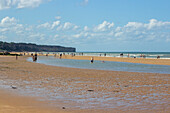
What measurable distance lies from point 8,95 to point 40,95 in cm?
136

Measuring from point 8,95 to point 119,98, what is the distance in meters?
4.80

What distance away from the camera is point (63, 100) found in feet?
29.1

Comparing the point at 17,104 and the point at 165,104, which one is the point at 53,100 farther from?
the point at 165,104

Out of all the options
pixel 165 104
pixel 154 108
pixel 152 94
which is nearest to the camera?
pixel 154 108

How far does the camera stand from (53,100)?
8.83 m

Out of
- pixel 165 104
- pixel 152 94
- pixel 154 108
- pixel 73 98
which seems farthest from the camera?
pixel 152 94

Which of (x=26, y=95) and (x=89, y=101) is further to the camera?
(x=26, y=95)

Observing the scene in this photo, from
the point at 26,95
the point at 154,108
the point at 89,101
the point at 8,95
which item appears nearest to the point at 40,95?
the point at 26,95

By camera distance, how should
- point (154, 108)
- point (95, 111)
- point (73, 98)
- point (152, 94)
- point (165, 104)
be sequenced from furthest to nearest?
point (152, 94) → point (73, 98) → point (165, 104) → point (154, 108) → point (95, 111)

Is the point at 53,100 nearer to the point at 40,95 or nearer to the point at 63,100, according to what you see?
the point at 63,100

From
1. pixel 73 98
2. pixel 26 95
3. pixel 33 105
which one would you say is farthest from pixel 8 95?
pixel 73 98

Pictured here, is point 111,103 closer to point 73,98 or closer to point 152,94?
point 73,98

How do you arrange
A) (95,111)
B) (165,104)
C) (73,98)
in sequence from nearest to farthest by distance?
(95,111) → (165,104) → (73,98)

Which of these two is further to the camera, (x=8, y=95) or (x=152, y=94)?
(x=152, y=94)
